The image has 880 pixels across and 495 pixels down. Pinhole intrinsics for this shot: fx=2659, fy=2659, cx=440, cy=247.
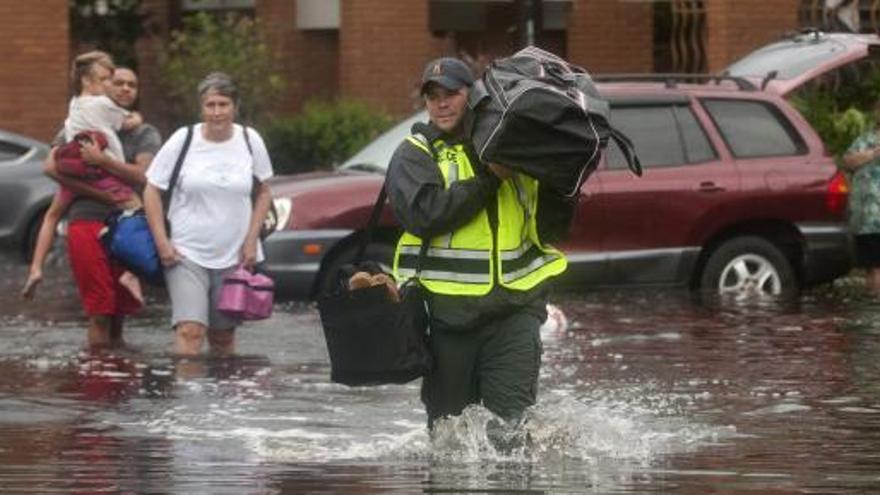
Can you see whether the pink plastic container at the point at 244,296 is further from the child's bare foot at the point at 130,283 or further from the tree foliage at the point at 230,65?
the tree foliage at the point at 230,65

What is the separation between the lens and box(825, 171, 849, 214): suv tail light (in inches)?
773

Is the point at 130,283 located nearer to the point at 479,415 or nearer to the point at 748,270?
the point at 479,415

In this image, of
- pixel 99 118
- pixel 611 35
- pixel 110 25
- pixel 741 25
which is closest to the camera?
pixel 99 118

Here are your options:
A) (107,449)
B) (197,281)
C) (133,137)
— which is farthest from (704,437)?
(133,137)

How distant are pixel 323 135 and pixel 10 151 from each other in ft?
10.6

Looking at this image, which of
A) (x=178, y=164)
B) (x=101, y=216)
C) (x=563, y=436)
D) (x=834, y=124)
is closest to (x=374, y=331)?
(x=563, y=436)

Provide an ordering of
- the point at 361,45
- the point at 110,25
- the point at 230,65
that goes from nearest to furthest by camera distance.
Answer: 1. the point at 230,65
2. the point at 361,45
3. the point at 110,25

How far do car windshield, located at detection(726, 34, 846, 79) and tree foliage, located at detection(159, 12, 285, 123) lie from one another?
646 centimetres

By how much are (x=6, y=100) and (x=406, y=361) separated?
1834 cm

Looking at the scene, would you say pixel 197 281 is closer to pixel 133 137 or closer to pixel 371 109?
pixel 133 137

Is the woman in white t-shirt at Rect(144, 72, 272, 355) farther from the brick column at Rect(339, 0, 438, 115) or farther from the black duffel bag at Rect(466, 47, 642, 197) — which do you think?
the brick column at Rect(339, 0, 438, 115)

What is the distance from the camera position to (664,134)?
19.6 m

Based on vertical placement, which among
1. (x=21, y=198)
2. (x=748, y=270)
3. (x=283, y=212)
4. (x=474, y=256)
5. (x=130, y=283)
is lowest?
(x=21, y=198)

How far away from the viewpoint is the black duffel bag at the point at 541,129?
9852 millimetres
